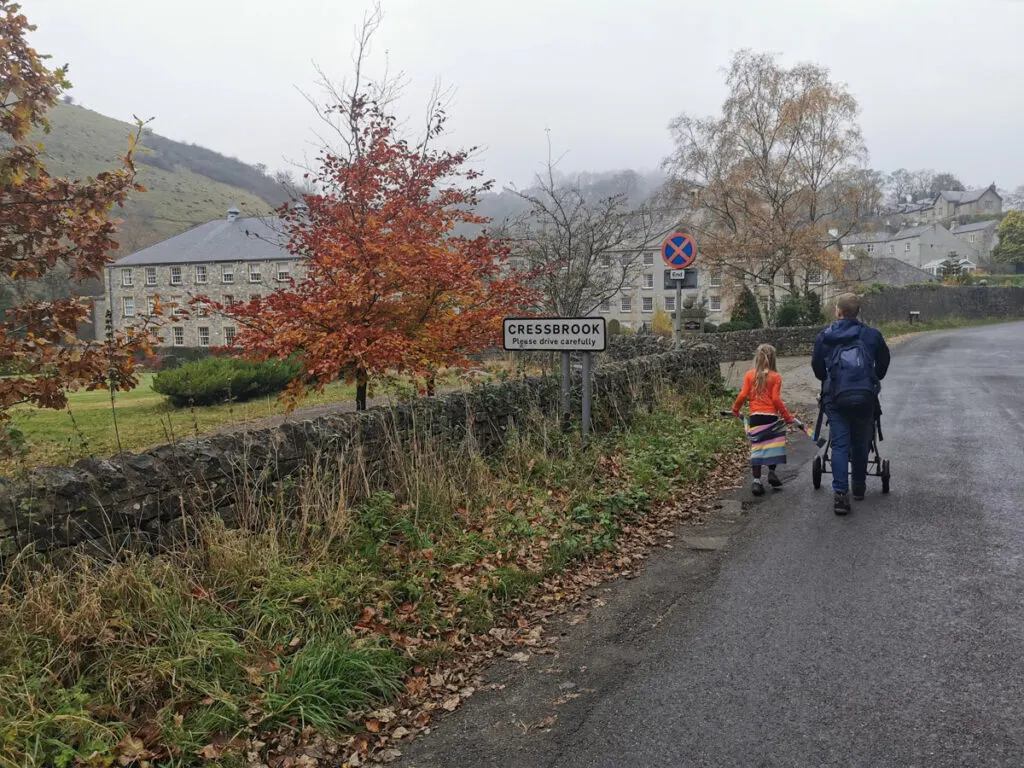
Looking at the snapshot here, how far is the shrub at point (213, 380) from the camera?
19062mm

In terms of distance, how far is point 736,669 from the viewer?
3.85m

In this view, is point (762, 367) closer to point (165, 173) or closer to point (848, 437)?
point (848, 437)

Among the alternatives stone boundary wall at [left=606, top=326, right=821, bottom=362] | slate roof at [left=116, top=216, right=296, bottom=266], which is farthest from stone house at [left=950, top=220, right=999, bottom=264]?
slate roof at [left=116, top=216, right=296, bottom=266]

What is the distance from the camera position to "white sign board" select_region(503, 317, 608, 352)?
25.5 feet

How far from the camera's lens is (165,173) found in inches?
5906

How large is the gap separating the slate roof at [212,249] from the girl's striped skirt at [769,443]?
56.1 metres

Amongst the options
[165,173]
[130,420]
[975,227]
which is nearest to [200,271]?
[130,420]

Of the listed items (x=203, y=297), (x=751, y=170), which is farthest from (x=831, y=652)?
(x=751, y=170)

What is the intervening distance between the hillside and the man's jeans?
103468mm

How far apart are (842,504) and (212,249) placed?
206ft

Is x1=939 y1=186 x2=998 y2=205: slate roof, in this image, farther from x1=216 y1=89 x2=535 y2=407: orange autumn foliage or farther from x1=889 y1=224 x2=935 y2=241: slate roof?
x1=216 y1=89 x2=535 y2=407: orange autumn foliage

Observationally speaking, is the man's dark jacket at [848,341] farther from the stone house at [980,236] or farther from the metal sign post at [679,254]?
the stone house at [980,236]

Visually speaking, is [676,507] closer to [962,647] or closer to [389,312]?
[962,647]

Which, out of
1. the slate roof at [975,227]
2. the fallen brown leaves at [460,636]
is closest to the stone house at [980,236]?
the slate roof at [975,227]
